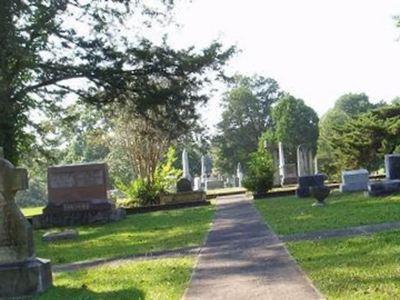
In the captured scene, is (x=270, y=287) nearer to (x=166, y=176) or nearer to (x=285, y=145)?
(x=166, y=176)

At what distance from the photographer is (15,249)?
9.19m

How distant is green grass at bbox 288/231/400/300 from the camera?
6.88 m

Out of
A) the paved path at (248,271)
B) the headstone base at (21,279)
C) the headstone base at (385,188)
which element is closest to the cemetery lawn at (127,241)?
the paved path at (248,271)

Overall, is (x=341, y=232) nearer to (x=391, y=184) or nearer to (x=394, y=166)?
(x=391, y=184)

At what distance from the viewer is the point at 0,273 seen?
350 inches

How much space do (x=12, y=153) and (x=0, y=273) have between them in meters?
17.0

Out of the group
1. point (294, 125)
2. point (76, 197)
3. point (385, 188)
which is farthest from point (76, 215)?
point (294, 125)

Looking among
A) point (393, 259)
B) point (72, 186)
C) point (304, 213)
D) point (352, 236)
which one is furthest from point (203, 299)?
point (72, 186)

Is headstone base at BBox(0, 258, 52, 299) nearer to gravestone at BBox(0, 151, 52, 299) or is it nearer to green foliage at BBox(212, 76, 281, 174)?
gravestone at BBox(0, 151, 52, 299)

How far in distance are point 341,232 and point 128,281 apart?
Answer: 187 inches

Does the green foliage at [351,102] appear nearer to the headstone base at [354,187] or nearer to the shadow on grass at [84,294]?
the headstone base at [354,187]

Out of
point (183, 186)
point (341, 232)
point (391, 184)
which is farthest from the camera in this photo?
point (183, 186)

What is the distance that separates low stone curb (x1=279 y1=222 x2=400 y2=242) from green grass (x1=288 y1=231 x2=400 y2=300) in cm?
59

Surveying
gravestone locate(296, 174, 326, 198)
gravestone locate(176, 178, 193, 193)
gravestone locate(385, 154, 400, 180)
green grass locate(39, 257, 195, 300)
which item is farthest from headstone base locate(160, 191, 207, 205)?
green grass locate(39, 257, 195, 300)
